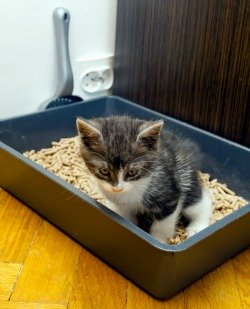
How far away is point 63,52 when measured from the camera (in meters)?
1.59

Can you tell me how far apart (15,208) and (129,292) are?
0.47 metres

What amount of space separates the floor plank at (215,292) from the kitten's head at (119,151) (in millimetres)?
280

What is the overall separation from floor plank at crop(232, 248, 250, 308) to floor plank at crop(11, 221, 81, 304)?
396mm

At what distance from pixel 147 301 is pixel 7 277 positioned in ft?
1.09

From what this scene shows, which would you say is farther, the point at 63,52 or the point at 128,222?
the point at 63,52

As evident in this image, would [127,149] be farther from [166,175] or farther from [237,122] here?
[237,122]

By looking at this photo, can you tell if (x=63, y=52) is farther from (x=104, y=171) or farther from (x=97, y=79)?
(x=104, y=171)

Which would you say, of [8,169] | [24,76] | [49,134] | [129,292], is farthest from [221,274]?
[24,76]

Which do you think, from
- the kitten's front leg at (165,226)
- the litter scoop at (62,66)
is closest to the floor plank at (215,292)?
the kitten's front leg at (165,226)

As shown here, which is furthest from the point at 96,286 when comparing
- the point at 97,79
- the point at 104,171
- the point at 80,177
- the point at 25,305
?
the point at 97,79

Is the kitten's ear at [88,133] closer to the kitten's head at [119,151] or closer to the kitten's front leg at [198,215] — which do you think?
the kitten's head at [119,151]

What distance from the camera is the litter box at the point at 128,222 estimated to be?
0.92 m

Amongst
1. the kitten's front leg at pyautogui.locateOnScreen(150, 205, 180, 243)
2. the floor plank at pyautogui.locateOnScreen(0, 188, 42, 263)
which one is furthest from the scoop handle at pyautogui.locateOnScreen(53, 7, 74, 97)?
the kitten's front leg at pyautogui.locateOnScreen(150, 205, 180, 243)

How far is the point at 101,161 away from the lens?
98 cm
